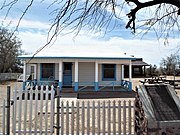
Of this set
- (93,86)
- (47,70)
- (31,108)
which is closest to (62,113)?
(31,108)

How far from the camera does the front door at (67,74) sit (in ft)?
71.9

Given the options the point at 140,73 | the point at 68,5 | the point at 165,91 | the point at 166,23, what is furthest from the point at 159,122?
the point at 140,73

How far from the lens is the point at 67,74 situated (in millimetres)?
21953

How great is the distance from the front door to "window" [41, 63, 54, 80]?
1.12m

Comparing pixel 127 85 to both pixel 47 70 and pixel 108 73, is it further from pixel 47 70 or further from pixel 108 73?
pixel 47 70

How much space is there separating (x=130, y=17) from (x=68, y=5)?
166cm

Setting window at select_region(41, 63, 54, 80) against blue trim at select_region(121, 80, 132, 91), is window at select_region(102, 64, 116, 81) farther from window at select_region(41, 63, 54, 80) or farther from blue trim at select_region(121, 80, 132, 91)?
window at select_region(41, 63, 54, 80)

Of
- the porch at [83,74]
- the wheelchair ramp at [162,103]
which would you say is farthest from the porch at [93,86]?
the wheelchair ramp at [162,103]

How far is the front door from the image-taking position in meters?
21.9

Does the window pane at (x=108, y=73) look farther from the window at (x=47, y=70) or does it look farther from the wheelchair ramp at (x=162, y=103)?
the wheelchair ramp at (x=162, y=103)

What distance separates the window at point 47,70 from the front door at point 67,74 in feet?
3.69

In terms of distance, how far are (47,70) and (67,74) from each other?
182cm

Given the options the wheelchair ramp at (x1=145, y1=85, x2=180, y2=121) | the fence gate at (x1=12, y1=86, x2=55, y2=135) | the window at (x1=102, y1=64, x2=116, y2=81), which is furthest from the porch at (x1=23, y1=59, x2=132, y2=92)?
the wheelchair ramp at (x1=145, y1=85, x2=180, y2=121)

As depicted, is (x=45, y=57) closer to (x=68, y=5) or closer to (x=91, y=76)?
(x=91, y=76)
